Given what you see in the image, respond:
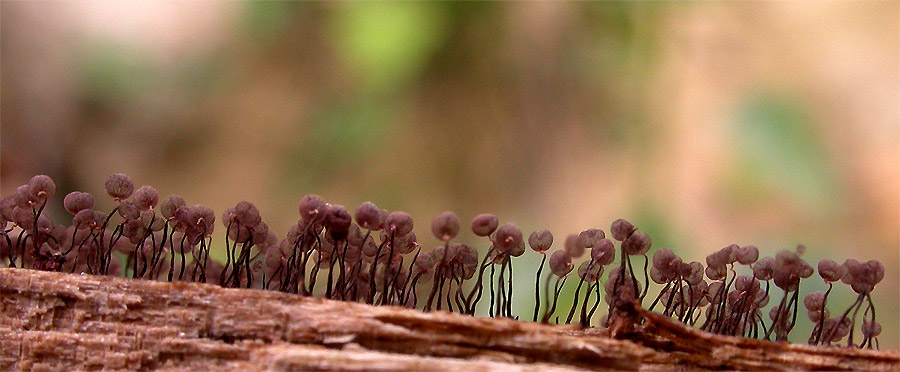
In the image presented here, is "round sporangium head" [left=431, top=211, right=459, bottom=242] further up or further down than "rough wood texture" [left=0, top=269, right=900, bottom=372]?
further up

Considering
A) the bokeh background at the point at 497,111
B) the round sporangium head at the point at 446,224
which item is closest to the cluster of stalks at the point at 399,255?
the round sporangium head at the point at 446,224

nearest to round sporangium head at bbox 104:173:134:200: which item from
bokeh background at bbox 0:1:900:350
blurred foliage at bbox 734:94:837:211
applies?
bokeh background at bbox 0:1:900:350

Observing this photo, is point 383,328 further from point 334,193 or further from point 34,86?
point 34,86

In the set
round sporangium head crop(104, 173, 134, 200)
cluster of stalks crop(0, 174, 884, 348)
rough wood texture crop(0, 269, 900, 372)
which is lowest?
rough wood texture crop(0, 269, 900, 372)

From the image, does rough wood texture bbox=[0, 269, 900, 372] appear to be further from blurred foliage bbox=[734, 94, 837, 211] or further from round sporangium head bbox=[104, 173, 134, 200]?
blurred foliage bbox=[734, 94, 837, 211]

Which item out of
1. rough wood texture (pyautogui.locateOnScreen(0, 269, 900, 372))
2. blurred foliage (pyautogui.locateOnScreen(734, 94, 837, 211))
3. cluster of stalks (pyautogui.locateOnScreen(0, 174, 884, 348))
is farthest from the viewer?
blurred foliage (pyautogui.locateOnScreen(734, 94, 837, 211))

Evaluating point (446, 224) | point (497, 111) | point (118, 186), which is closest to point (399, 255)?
point (446, 224)

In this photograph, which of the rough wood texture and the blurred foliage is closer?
the rough wood texture

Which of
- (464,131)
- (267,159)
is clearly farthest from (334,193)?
(464,131)
